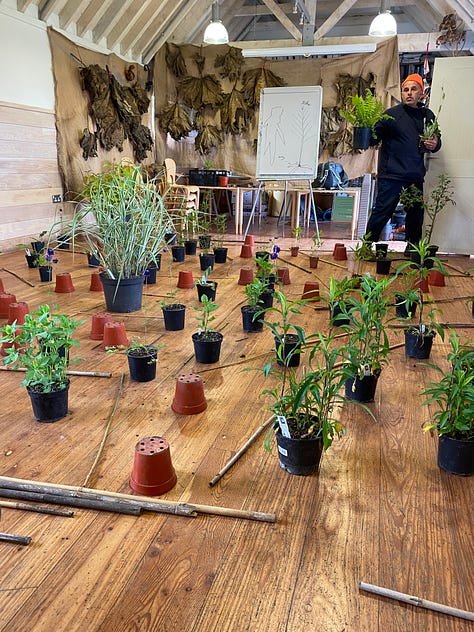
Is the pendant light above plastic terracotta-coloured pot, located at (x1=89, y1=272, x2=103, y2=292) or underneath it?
above

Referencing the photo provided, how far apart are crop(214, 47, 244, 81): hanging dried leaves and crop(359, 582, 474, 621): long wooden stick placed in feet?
24.4

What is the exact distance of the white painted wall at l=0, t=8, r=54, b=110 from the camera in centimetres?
500

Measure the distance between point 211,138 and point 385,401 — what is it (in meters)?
6.37

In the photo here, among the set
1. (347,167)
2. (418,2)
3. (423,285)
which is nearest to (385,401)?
(423,285)

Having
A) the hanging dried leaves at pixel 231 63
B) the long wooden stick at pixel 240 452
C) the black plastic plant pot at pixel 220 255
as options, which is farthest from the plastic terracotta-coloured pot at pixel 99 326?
the hanging dried leaves at pixel 231 63

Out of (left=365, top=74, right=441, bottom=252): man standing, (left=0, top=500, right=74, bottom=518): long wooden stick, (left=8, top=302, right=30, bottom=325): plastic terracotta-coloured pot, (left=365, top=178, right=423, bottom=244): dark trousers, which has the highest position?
(left=365, top=74, right=441, bottom=252): man standing

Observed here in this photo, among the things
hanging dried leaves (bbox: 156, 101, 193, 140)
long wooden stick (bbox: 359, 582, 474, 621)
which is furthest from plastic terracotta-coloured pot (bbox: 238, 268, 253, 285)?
hanging dried leaves (bbox: 156, 101, 193, 140)

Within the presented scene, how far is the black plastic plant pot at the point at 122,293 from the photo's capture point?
314 cm

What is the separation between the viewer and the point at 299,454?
5.05ft

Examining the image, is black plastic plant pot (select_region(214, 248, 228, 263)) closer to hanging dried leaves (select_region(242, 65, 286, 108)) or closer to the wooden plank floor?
the wooden plank floor

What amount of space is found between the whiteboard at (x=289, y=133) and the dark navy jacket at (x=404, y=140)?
1.36 m

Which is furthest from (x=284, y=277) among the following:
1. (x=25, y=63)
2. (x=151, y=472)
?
(x=25, y=63)

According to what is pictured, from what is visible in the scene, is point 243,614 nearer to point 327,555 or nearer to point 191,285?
point 327,555

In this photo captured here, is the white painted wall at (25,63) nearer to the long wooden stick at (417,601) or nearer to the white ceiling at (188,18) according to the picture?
the white ceiling at (188,18)
